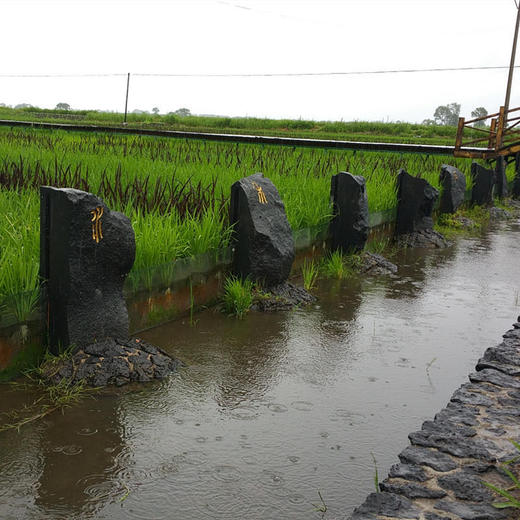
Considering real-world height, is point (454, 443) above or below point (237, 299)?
below

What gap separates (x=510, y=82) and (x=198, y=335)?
105ft

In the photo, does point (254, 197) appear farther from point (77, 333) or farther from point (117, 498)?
point (117, 498)

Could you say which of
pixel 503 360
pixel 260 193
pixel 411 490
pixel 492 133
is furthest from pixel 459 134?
pixel 411 490

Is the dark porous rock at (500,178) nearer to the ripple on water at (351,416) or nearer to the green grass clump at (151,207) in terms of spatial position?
the green grass clump at (151,207)

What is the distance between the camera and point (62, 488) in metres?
2.71

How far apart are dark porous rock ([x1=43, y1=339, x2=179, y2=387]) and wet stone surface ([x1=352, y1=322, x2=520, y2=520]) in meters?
1.58

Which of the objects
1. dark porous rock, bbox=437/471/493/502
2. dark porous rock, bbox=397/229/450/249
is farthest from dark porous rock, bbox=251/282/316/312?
dark porous rock, bbox=397/229/450/249

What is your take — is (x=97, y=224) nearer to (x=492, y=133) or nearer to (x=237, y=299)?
(x=237, y=299)

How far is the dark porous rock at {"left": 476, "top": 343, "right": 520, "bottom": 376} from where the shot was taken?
4.05 meters

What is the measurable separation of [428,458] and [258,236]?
2.87 meters

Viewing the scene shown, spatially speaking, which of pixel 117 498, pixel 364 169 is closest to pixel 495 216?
pixel 364 169

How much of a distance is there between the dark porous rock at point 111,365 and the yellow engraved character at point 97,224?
2.04 ft

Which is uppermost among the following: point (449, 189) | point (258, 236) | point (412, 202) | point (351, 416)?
point (449, 189)

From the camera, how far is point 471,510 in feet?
8.18
